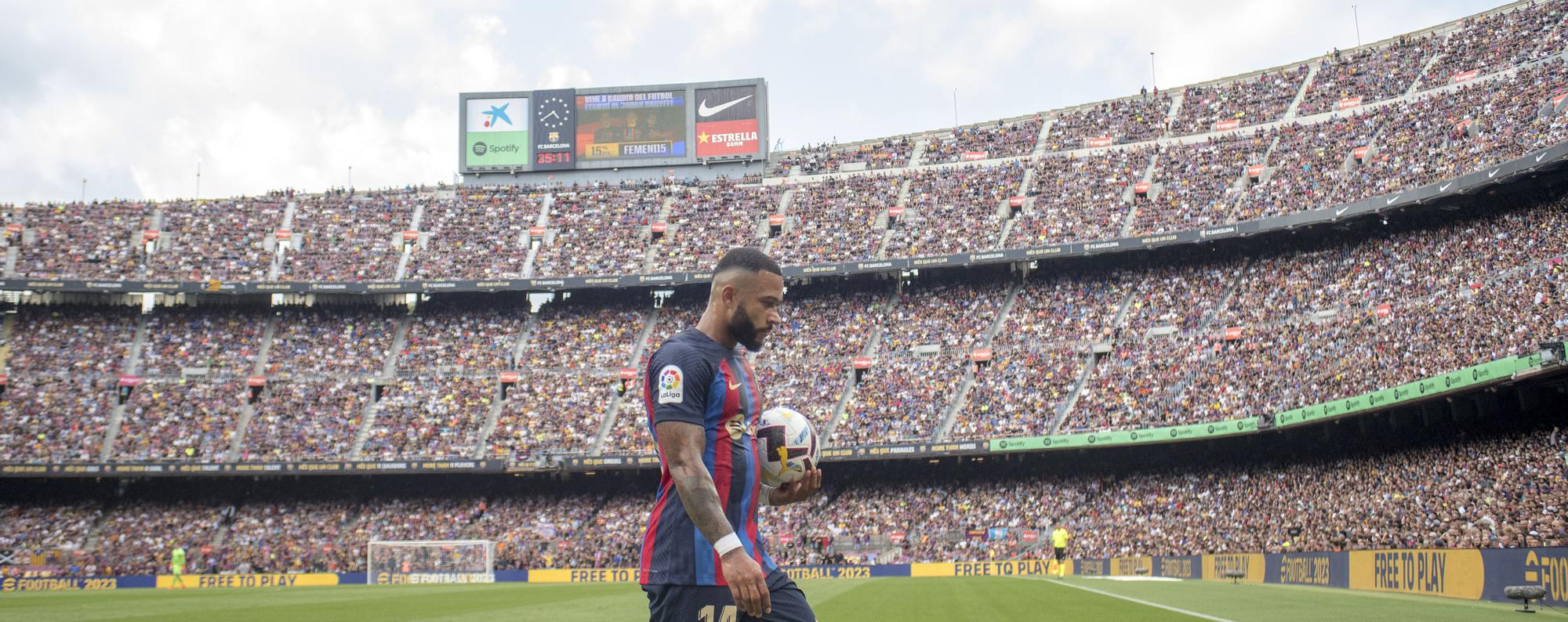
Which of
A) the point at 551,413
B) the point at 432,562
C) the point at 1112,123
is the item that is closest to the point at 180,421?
the point at 432,562

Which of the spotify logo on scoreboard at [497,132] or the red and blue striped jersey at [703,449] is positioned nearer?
the red and blue striped jersey at [703,449]

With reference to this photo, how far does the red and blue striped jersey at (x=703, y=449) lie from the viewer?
4.39m

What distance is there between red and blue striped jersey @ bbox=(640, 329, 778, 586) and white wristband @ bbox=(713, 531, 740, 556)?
0.32 ft

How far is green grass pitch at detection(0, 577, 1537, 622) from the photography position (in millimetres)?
15906

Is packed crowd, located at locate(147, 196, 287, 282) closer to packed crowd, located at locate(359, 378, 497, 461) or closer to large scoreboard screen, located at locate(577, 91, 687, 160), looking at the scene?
packed crowd, located at locate(359, 378, 497, 461)

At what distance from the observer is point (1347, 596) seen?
20938 millimetres

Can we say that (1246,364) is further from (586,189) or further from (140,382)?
(140,382)

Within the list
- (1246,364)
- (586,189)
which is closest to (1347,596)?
(1246,364)

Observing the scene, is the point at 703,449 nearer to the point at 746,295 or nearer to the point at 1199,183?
the point at 746,295

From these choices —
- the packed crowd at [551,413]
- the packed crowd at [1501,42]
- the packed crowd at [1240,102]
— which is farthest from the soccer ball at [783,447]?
the packed crowd at [1240,102]

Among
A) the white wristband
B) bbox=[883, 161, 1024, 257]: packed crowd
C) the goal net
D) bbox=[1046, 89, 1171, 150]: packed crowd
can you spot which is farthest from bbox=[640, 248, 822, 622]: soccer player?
bbox=[1046, 89, 1171, 150]: packed crowd

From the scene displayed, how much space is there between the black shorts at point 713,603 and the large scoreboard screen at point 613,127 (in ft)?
197

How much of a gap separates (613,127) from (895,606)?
49472mm

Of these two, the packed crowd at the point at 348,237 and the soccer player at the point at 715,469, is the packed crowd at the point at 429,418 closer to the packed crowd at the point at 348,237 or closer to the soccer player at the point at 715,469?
the packed crowd at the point at 348,237
